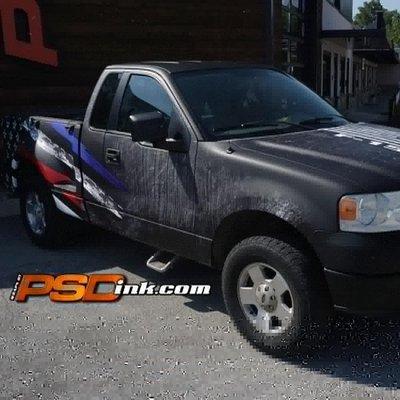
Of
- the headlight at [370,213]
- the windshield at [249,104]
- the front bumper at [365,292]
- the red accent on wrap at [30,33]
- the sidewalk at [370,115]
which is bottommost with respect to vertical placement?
the sidewalk at [370,115]

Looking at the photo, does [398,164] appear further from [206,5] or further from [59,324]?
[206,5]

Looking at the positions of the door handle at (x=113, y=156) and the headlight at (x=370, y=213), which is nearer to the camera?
the headlight at (x=370, y=213)

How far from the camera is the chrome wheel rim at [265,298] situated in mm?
3732

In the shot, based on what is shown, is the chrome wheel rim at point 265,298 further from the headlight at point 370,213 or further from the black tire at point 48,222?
the black tire at point 48,222

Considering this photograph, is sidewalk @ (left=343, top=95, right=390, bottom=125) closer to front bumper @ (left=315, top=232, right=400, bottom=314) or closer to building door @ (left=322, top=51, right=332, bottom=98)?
building door @ (left=322, top=51, right=332, bottom=98)

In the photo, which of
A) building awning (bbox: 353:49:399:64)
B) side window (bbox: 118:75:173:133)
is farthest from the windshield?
building awning (bbox: 353:49:399:64)

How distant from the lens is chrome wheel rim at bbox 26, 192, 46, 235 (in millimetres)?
6223

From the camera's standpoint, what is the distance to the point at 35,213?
6367 millimetres

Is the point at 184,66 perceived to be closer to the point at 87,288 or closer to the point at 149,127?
the point at 149,127

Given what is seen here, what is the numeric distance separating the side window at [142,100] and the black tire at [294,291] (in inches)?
48.6

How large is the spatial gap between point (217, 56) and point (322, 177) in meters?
9.10

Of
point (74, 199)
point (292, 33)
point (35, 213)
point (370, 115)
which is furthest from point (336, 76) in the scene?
point (74, 199)

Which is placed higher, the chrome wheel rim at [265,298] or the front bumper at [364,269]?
the front bumper at [364,269]

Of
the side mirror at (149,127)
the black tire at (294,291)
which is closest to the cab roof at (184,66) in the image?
the side mirror at (149,127)
